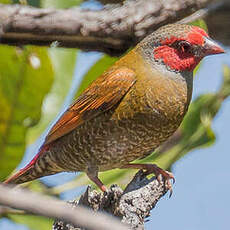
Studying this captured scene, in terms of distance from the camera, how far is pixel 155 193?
2.46 m

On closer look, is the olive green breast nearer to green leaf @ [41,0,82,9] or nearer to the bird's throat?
the bird's throat

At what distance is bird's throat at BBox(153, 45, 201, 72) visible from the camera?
124 inches

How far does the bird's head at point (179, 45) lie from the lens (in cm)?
307

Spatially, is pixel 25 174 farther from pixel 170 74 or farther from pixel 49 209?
pixel 49 209

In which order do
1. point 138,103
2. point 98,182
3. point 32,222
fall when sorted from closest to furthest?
1. point 138,103
2. point 98,182
3. point 32,222

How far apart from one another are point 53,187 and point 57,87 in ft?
2.22

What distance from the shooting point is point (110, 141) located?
313cm

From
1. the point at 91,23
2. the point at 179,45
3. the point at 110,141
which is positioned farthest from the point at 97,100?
the point at 179,45

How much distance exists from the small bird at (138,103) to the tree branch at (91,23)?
14 centimetres

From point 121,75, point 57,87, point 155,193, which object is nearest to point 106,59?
point 57,87

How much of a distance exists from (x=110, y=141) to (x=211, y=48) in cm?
73

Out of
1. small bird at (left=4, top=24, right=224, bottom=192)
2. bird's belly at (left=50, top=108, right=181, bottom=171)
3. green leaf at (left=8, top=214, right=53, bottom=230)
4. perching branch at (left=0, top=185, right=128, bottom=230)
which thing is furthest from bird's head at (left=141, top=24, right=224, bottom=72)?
perching branch at (left=0, top=185, right=128, bottom=230)

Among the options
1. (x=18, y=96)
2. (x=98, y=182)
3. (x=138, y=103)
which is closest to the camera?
(x=138, y=103)

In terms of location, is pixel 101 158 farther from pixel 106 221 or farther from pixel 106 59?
pixel 106 221
